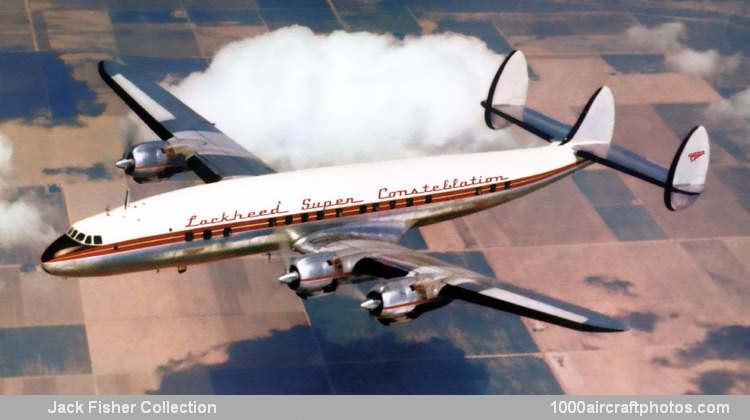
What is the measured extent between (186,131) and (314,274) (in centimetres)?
1523

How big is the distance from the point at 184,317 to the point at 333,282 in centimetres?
1004

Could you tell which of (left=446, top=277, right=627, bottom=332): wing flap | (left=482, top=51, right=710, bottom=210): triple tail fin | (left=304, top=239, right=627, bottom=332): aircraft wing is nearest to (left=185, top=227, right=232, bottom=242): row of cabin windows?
(left=304, top=239, right=627, bottom=332): aircraft wing

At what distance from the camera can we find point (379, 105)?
82438mm

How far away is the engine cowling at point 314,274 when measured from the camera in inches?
2210

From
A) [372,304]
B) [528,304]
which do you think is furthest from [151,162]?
[528,304]

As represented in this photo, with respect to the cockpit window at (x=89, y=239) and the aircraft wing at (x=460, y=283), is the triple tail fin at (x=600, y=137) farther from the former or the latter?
the cockpit window at (x=89, y=239)

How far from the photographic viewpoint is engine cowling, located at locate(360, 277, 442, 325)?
54625 mm

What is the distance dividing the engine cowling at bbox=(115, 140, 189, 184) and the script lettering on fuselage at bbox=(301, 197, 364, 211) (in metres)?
8.42

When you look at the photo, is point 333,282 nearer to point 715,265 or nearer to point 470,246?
point 470,246

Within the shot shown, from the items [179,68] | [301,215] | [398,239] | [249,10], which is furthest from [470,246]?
[249,10]

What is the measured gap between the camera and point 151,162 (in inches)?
2547

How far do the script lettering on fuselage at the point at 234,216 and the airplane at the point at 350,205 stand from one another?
4 cm

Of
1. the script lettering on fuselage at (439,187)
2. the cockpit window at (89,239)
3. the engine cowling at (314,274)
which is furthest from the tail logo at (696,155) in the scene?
the cockpit window at (89,239)

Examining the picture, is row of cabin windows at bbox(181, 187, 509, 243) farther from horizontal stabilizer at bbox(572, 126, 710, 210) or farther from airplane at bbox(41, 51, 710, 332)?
horizontal stabilizer at bbox(572, 126, 710, 210)
